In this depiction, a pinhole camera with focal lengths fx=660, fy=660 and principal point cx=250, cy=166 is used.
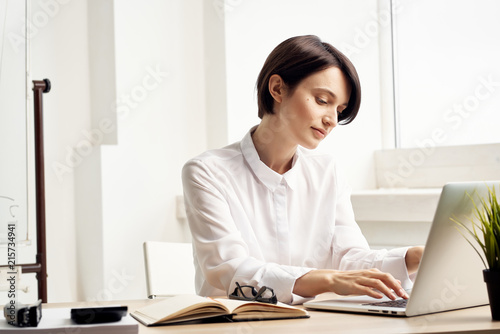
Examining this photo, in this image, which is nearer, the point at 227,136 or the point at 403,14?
the point at 227,136

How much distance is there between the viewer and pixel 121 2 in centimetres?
279

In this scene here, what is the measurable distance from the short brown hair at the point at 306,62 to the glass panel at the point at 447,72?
1.27m

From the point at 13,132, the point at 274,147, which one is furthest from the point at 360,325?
the point at 13,132

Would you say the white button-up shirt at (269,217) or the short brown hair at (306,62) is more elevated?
the short brown hair at (306,62)

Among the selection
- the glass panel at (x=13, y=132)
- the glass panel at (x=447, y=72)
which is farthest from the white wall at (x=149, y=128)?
the glass panel at (x=447, y=72)

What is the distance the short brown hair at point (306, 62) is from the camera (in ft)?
5.82

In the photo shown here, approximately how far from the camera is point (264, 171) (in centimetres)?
179

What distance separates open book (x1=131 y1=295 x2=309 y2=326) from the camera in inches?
44.4

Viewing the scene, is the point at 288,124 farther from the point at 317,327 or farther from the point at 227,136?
the point at 227,136

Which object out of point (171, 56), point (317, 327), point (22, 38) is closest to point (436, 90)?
point (171, 56)

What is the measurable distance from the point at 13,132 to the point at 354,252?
1.33 meters

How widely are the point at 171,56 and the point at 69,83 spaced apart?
464 mm

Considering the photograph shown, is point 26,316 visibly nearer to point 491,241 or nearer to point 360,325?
point 360,325

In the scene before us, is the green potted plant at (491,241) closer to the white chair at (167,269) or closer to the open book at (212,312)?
the open book at (212,312)
